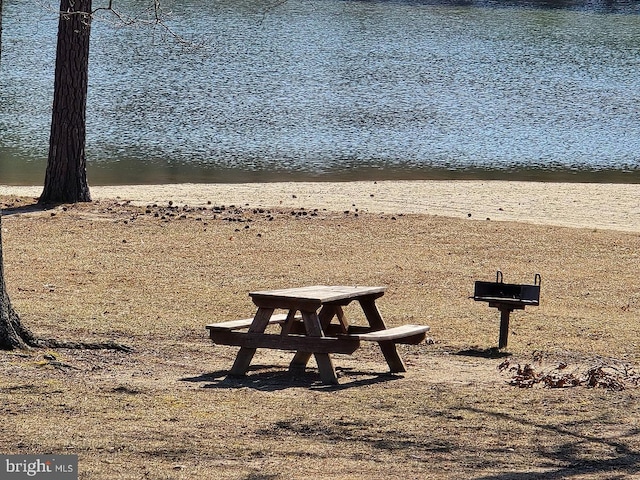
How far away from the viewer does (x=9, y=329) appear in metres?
6.80

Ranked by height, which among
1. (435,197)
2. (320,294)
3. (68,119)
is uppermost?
(68,119)

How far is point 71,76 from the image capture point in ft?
46.8

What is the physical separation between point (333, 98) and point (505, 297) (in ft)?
83.6

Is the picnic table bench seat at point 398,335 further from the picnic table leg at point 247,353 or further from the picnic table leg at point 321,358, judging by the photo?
the picnic table leg at point 247,353

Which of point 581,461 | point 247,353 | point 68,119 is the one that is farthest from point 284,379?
point 68,119

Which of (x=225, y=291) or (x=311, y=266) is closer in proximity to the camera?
(x=225, y=291)

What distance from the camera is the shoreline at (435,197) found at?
15.5 meters

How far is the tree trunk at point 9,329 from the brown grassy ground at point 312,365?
4.8 inches

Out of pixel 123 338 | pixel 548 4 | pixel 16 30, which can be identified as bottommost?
pixel 123 338

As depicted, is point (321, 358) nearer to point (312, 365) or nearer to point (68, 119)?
point (312, 365)

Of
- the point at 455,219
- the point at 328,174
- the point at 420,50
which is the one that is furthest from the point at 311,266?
the point at 420,50

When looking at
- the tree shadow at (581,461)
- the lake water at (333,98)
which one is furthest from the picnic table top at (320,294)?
the lake water at (333,98)

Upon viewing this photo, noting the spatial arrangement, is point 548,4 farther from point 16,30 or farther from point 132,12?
point 16,30

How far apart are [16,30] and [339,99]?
17520mm
